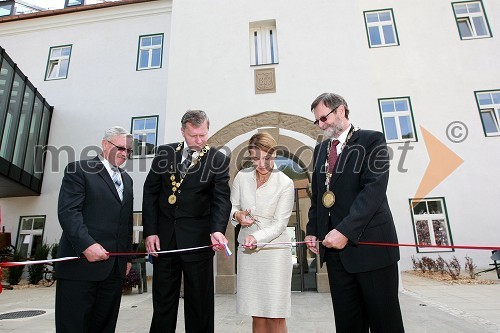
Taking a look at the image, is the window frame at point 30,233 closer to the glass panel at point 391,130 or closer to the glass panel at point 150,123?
the glass panel at point 150,123

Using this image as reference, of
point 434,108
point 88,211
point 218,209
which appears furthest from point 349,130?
point 434,108

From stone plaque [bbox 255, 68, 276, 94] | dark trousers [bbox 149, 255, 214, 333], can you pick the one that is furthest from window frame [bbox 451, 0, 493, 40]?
dark trousers [bbox 149, 255, 214, 333]

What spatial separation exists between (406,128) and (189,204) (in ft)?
30.4

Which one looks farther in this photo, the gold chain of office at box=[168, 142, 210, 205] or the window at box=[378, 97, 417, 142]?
the window at box=[378, 97, 417, 142]

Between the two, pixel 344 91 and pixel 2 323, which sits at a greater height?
pixel 344 91

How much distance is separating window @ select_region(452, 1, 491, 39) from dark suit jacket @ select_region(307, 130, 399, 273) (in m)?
11.1

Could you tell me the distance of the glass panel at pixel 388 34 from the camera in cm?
1064

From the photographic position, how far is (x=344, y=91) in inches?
267

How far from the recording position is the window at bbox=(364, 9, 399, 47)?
10.6 meters

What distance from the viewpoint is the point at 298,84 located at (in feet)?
22.8

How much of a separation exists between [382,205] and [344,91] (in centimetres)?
523

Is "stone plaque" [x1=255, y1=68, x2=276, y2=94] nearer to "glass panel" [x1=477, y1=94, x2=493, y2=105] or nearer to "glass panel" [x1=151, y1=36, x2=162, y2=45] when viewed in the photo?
"glass panel" [x1=151, y1=36, x2=162, y2=45]

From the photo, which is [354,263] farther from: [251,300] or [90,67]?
[90,67]

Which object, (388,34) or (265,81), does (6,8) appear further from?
(388,34)
